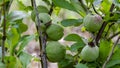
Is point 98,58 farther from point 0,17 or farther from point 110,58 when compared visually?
point 0,17

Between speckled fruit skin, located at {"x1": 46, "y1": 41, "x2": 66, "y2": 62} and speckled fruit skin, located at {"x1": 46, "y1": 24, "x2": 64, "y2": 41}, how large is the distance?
1 centimetres

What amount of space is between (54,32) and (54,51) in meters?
0.04

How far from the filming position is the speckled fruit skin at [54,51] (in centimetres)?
68

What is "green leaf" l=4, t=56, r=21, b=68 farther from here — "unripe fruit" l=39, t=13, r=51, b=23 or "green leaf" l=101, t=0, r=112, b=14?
"green leaf" l=101, t=0, r=112, b=14

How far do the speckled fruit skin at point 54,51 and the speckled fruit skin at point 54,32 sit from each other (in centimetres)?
1

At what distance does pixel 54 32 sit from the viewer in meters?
0.70

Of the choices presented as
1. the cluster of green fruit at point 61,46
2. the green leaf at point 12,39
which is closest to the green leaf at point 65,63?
Answer: the cluster of green fruit at point 61,46

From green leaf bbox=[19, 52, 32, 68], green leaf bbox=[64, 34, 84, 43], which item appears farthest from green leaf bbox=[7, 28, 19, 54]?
green leaf bbox=[64, 34, 84, 43]

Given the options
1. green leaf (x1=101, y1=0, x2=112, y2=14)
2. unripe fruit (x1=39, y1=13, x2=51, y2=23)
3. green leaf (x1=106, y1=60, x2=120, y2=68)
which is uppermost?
green leaf (x1=101, y1=0, x2=112, y2=14)

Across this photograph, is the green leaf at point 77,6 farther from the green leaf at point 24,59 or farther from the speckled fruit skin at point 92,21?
the green leaf at point 24,59

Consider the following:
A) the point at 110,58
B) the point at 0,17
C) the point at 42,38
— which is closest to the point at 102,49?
the point at 110,58

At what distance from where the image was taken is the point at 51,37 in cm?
70

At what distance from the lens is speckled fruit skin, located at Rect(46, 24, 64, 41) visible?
0.70 m

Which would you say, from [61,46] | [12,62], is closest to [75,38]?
[61,46]
